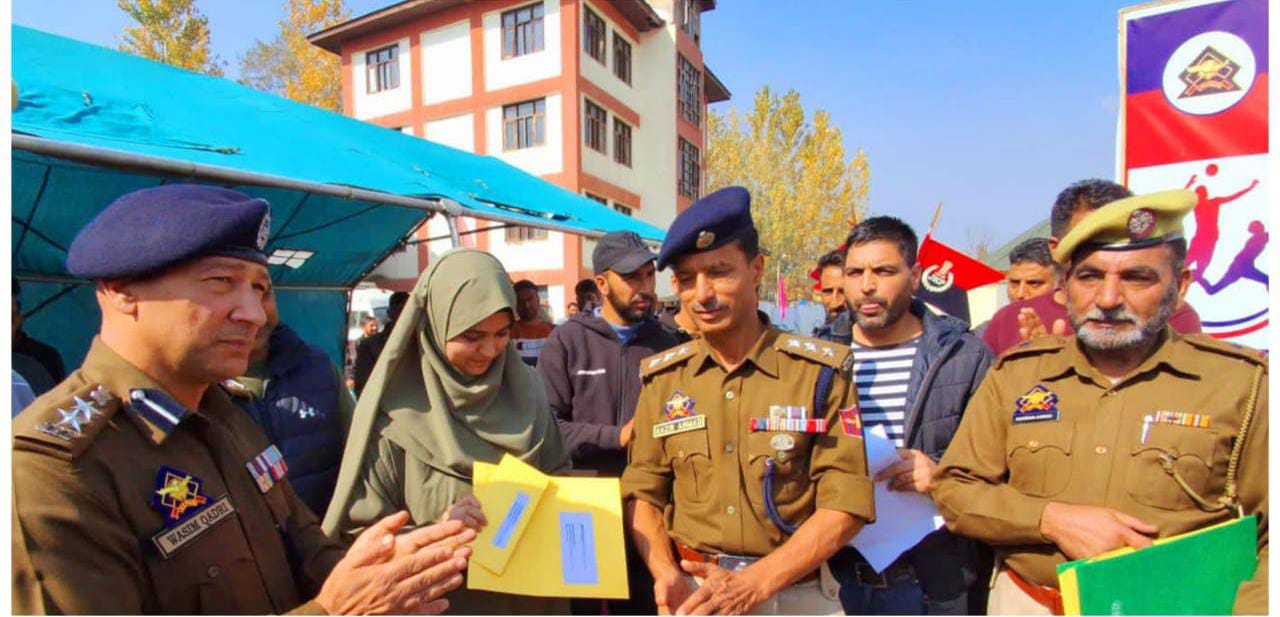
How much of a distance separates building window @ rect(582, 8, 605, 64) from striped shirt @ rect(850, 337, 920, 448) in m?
18.1

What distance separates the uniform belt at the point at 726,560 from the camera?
182 cm

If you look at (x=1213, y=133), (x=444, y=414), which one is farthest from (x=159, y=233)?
(x=1213, y=133)

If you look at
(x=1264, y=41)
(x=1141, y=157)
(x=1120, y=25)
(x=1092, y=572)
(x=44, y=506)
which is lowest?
(x=1092, y=572)

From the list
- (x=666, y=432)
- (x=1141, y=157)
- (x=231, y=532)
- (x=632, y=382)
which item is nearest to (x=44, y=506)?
(x=231, y=532)

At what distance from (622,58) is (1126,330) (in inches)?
831

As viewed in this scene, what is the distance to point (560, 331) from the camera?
3016mm

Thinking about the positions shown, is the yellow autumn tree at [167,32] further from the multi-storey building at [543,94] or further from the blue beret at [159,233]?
the blue beret at [159,233]

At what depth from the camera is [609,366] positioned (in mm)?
2908

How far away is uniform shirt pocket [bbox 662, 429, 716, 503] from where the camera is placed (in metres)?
1.90

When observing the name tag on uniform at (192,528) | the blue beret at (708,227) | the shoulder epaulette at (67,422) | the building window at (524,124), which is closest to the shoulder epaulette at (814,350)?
the blue beret at (708,227)

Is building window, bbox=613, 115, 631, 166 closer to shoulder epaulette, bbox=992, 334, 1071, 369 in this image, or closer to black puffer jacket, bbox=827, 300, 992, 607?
black puffer jacket, bbox=827, 300, 992, 607

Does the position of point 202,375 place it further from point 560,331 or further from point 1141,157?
point 1141,157

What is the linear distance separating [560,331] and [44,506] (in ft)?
6.86

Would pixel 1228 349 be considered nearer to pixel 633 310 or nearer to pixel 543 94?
pixel 633 310
